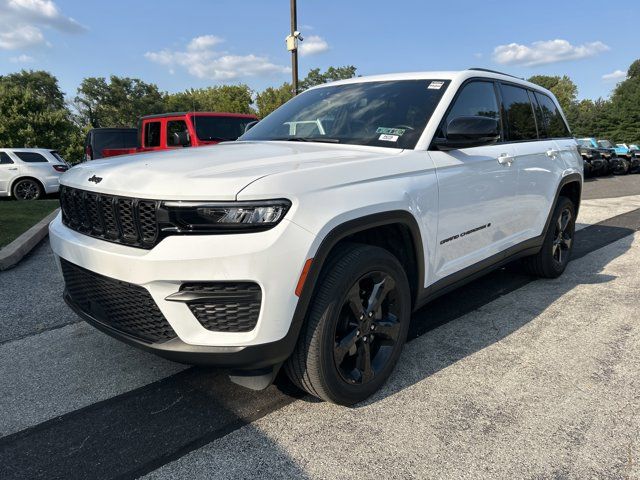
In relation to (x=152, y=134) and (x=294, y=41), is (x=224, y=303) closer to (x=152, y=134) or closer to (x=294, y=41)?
(x=152, y=134)

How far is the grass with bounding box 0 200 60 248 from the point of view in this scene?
258 inches

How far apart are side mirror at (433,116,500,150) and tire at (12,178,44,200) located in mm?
12344

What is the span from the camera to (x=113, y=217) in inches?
88.8

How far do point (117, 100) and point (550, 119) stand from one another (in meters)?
69.5

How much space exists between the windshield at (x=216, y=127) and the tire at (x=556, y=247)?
22.2 ft

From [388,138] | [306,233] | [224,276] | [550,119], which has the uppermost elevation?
[550,119]

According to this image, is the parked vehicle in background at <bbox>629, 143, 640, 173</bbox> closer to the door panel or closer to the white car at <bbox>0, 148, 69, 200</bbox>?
the door panel

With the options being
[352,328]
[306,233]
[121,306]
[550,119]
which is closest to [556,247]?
[550,119]

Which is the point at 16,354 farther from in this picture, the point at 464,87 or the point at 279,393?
the point at 464,87

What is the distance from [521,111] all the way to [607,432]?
2.78 m

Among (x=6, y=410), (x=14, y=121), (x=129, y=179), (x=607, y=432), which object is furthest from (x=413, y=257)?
(x=14, y=121)

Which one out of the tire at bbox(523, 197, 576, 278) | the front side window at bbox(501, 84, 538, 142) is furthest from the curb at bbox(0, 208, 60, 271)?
the tire at bbox(523, 197, 576, 278)

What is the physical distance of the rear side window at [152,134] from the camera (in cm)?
1048

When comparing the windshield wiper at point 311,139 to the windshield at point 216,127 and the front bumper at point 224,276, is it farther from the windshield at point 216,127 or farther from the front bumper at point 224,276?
the windshield at point 216,127
